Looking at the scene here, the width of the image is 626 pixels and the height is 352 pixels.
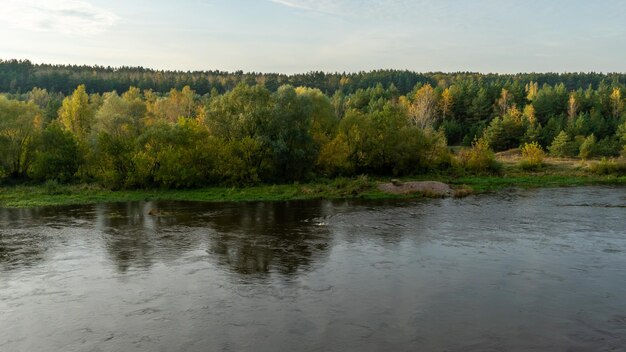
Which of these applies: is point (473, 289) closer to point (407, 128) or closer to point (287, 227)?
point (287, 227)

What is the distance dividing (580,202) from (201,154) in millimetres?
37808

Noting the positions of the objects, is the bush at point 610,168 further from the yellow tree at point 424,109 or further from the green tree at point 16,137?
the green tree at point 16,137

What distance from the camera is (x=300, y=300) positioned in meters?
21.4

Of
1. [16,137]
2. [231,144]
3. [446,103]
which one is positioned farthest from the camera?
[446,103]

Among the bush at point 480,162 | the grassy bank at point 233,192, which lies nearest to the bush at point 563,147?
the bush at point 480,162

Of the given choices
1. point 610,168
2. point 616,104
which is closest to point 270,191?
point 610,168

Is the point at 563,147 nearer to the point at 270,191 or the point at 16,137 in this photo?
the point at 270,191

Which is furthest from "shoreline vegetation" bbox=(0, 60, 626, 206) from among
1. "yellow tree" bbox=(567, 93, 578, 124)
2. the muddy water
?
"yellow tree" bbox=(567, 93, 578, 124)

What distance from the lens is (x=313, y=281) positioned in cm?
2397

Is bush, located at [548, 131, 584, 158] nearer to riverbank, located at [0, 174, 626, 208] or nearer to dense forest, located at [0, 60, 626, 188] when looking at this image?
dense forest, located at [0, 60, 626, 188]

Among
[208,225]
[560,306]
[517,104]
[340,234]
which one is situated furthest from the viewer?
[517,104]

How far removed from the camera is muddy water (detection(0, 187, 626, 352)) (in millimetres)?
18031

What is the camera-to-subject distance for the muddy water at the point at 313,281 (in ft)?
59.2

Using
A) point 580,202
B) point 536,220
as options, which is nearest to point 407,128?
point 580,202
